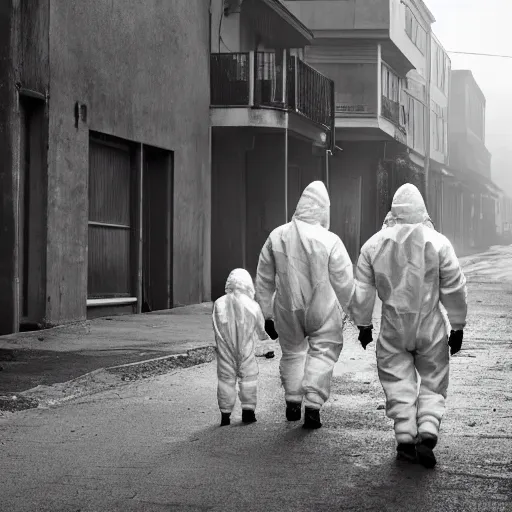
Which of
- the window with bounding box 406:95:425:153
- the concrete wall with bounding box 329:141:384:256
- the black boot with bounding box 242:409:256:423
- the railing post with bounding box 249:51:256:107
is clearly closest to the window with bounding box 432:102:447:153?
the window with bounding box 406:95:425:153

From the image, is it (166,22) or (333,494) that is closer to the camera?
(333,494)

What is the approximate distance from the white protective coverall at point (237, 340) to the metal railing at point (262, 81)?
537 inches

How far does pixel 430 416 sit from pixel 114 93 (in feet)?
35.1

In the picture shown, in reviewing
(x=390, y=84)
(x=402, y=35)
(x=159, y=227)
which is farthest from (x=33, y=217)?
(x=402, y=35)

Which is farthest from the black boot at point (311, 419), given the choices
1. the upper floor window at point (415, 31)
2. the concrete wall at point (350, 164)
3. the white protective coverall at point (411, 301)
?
the upper floor window at point (415, 31)

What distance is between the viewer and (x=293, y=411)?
7.71 meters

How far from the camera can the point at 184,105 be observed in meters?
19.2

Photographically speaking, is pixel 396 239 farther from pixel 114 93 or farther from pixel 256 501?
pixel 114 93

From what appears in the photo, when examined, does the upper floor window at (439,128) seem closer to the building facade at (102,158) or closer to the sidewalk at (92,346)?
the building facade at (102,158)

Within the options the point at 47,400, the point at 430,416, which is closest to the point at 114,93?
the point at 47,400

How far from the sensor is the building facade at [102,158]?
13383 mm

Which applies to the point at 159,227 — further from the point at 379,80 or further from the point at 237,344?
the point at 379,80

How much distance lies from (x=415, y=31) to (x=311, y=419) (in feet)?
120

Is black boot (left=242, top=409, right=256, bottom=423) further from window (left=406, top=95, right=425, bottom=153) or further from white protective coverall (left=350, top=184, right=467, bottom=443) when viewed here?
window (left=406, top=95, right=425, bottom=153)
